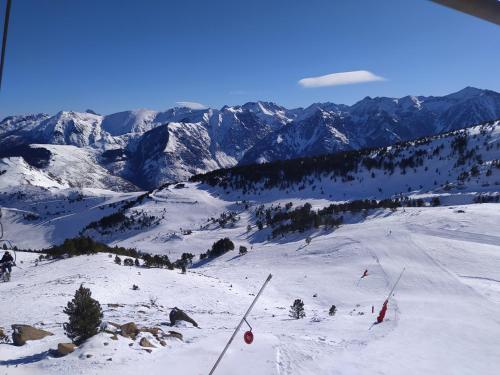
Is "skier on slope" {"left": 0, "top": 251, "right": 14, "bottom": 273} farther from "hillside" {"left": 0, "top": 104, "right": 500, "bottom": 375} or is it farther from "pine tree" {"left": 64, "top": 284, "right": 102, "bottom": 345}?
"pine tree" {"left": 64, "top": 284, "right": 102, "bottom": 345}

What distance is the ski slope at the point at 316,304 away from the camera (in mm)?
9930

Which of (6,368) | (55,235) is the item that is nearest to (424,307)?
(6,368)

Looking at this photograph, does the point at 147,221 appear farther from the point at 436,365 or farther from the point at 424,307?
the point at 436,365

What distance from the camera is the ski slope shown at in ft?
32.6

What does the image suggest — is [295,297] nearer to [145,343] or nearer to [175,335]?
[175,335]

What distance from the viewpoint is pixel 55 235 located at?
11962 centimetres

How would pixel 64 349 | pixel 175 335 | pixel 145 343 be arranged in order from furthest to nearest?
1. pixel 175 335
2. pixel 145 343
3. pixel 64 349

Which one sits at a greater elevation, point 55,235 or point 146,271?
point 146,271

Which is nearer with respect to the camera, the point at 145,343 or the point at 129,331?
the point at 145,343

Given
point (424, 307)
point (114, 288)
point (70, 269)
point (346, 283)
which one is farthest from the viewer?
point (346, 283)

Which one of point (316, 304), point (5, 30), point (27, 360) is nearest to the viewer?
point (5, 30)

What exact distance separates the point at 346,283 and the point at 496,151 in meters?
107

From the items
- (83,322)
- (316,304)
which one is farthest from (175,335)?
(316,304)

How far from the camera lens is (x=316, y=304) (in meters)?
26.4
